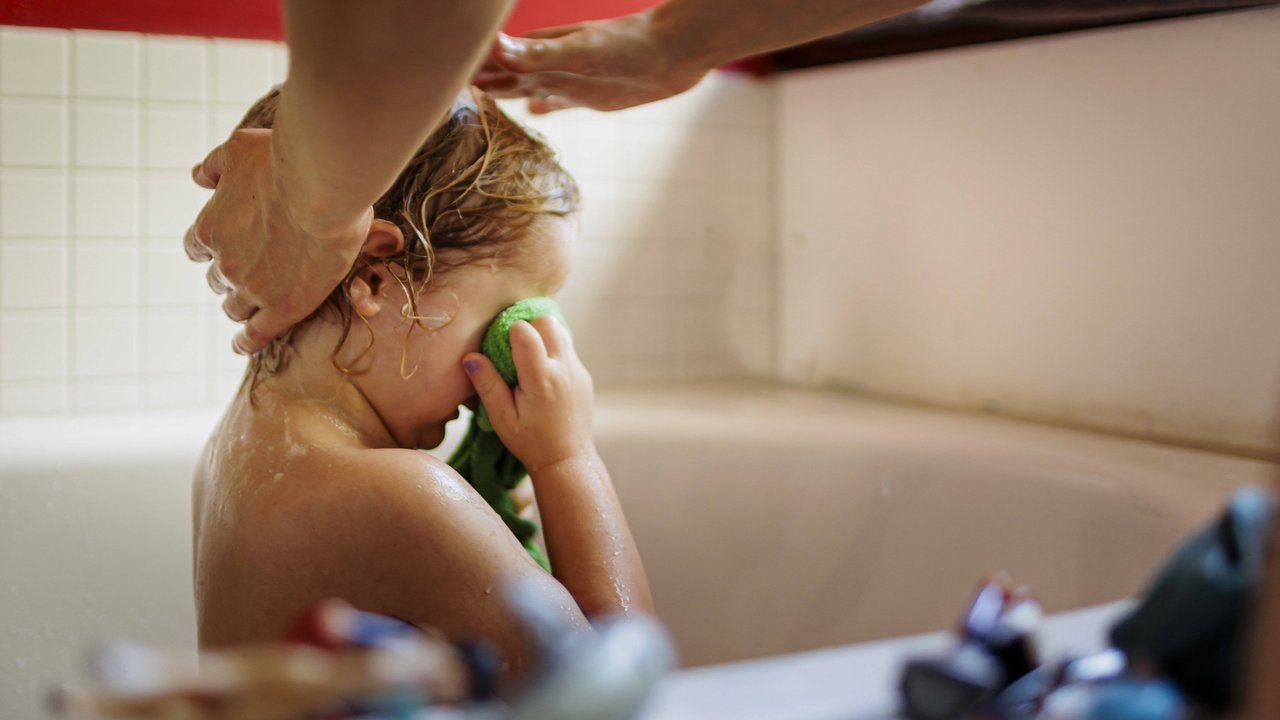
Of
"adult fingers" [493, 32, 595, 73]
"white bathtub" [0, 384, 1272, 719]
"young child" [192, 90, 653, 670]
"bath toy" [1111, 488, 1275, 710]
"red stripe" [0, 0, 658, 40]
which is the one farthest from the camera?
"red stripe" [0, 0, 658, 40]

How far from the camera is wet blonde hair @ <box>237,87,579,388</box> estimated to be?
0.83 m

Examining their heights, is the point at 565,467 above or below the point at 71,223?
below

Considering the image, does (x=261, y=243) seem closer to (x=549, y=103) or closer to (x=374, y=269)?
(x=374, y=269)

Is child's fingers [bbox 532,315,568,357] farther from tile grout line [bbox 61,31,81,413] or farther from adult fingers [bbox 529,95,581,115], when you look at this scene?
tile grout line [bbox 61,31,81,413]

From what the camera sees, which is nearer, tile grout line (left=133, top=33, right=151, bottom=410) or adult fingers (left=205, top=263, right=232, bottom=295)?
adult fingers (left=205, top=263, right=232, bottom=295)

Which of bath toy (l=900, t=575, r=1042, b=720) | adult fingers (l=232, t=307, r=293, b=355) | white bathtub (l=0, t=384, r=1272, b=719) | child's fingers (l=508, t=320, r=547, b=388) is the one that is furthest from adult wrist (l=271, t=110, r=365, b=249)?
white bathtub (l=0, t=384, r=1272, b=719)

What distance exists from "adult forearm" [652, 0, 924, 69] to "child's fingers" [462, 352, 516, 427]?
304mm

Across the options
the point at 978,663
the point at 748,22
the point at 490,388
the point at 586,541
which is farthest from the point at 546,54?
the point at 978,663

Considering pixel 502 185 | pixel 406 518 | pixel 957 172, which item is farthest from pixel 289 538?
pixel 957 172

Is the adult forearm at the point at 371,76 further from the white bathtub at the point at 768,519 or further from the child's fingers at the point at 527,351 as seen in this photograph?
the white bathtub at the point at 768,519

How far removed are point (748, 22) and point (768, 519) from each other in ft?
2.14

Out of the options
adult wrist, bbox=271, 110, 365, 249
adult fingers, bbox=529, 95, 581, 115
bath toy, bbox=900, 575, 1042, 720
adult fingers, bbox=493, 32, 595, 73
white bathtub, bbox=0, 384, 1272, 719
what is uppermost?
adult fingers, bbox=493, 32, 595, 73

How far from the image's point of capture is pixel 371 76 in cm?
43

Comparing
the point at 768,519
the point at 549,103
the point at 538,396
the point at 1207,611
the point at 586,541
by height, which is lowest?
the point at 768,519
